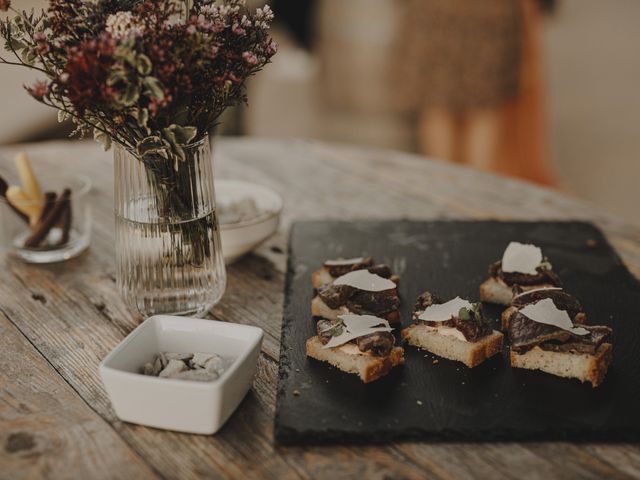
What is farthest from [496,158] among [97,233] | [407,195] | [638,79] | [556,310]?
[556,310]

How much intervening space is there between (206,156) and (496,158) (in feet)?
9.32

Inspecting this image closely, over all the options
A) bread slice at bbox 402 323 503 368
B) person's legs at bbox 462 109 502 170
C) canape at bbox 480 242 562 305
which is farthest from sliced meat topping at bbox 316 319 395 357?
person's legs at bbox 462 109 502 170

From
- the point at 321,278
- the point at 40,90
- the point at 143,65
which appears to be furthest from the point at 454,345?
the point at 40,90

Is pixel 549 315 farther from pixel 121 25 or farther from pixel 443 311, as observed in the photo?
pixel 121 25

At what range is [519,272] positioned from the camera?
1.66 metres

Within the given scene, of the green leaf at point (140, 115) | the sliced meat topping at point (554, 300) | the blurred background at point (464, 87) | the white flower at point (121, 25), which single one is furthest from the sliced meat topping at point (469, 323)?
the blurred background at point (464, 87)

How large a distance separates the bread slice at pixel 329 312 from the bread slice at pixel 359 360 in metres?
0.12

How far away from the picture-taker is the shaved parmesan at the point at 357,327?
1396 mm

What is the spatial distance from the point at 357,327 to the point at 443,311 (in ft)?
0.60

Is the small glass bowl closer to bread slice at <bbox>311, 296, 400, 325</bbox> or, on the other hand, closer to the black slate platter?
the black slate platter

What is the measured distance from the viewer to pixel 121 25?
1259 mm

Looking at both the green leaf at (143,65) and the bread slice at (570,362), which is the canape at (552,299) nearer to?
the bread slice at (570,362)

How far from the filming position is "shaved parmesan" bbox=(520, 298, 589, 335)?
1396 millimetres

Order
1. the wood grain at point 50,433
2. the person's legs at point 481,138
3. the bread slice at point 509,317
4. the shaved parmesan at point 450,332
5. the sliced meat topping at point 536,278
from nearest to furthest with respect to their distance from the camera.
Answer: the wood grain at point 50,433 → the shaved parmesan at point 450,332 → the bread slice at point 509,317 → the sliced meat topping at point 536,278 → the person's legs at point 481,138
